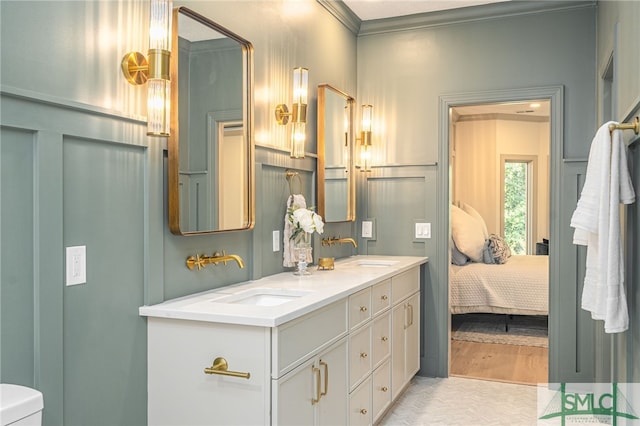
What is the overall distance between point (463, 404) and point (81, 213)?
268 cm

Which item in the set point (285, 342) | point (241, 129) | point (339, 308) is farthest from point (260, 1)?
point (285, 342)

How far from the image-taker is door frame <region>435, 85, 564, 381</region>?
11.9 feet

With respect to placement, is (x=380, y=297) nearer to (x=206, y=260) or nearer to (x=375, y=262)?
(x=375, y=262)

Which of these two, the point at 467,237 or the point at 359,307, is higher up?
the point at 467,237

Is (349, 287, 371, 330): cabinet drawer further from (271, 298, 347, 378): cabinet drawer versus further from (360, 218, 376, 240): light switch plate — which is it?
(360, 218, 376, 240): light switch plate

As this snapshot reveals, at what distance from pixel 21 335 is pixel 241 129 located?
1339 mm

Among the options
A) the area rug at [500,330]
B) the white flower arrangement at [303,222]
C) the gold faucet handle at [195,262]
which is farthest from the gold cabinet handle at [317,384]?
the area rug at [500,330]

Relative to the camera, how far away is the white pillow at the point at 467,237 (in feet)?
18.7

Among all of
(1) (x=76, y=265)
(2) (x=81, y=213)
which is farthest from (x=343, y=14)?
(1) (x=76, y=265)

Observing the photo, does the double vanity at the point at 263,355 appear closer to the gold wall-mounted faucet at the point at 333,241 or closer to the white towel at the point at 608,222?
the gold wall-mounted faucet at the point at 333,241

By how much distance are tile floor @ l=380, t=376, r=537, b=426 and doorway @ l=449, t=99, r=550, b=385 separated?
0.83ft

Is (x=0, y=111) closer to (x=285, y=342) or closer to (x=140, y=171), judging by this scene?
(x=140, y=171)

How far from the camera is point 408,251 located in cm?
406

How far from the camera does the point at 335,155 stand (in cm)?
359
